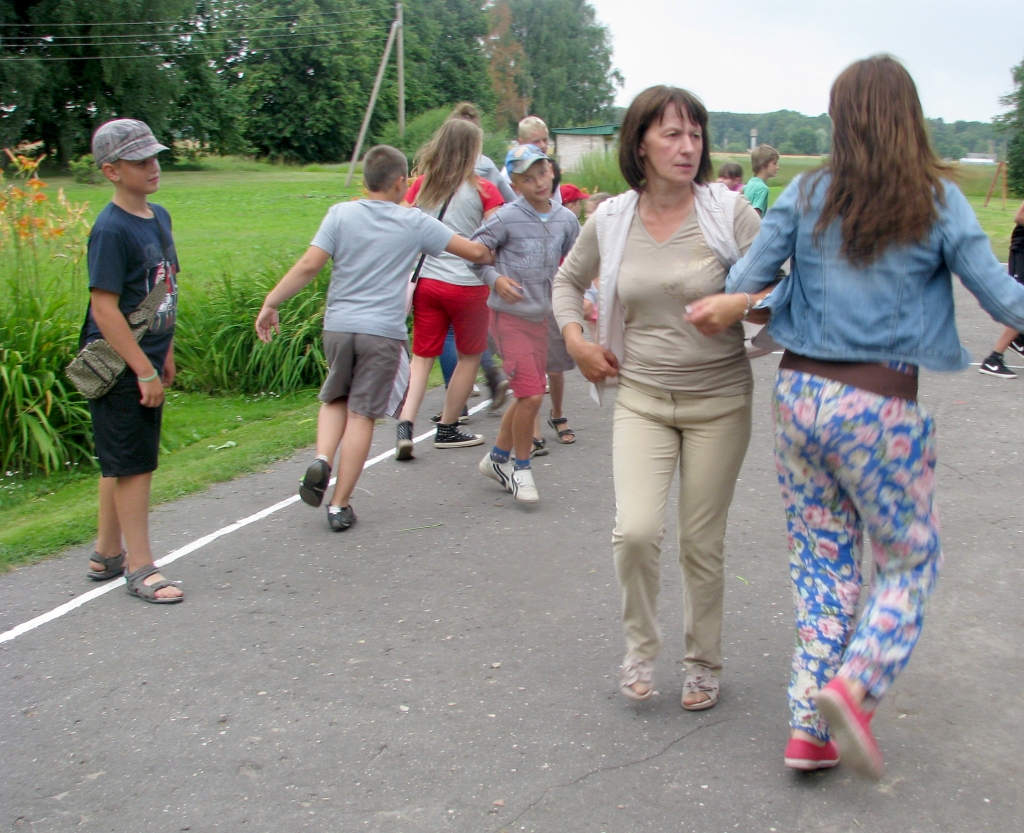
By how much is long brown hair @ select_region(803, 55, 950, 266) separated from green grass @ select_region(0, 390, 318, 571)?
4.53 meters

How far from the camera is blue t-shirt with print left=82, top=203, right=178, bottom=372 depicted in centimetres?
464

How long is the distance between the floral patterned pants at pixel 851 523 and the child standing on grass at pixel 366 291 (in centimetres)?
307

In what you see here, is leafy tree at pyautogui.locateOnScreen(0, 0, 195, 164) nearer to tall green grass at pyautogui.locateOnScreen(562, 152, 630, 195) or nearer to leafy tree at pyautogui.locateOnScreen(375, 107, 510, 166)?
leafy tree at pyautogui.locateOnScreen(375, 107, 510, 166)

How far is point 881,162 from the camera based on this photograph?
112 inches

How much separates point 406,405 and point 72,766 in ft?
13.7

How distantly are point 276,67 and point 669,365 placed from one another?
74.7 metres

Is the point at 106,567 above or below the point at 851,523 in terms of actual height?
below

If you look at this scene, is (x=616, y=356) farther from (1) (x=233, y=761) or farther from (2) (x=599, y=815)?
(1) (x=233, y=761)

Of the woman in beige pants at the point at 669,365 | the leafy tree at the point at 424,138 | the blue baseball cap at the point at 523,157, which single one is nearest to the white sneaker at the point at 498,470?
the blue baseball cap at the point at 523,157

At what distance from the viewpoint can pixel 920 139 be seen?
2.89 meters

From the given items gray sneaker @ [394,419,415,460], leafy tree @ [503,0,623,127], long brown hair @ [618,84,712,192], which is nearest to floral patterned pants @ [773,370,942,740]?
long brown hair @ [618,84,712,192]

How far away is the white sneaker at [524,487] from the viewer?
6207mm

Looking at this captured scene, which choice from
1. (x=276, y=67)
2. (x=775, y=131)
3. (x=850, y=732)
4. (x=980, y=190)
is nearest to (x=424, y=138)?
(x=775, y=131)

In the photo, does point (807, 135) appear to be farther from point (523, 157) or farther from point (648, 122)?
point (648, 122)
